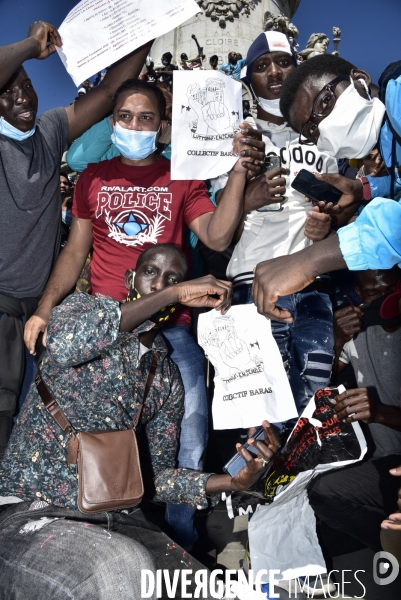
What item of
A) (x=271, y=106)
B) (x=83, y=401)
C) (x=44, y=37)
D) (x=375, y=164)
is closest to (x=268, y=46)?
(x=271, y=106)

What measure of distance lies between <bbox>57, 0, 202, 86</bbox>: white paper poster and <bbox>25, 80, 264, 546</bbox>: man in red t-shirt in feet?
0.93

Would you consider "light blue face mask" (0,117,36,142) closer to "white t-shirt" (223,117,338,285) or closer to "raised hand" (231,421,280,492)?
"white t-shirt" (223,117,338,285)

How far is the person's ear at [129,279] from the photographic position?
10.7ft

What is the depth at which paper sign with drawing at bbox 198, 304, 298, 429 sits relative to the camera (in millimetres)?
3123

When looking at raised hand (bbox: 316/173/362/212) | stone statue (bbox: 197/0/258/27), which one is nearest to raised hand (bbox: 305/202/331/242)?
raised hand (bbox: 316/173/362/212)

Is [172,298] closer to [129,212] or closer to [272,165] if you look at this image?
[129,212]

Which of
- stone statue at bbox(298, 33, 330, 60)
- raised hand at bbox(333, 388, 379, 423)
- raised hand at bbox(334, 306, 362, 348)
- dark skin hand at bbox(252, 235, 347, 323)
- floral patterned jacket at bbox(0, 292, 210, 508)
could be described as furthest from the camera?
stone statue at bbox(298, 33, 330, 60)

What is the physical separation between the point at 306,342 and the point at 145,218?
1179mm

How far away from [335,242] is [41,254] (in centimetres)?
187

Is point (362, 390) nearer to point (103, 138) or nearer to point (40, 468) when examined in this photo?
point (40, 468)

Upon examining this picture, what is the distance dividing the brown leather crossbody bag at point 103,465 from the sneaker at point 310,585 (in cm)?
104

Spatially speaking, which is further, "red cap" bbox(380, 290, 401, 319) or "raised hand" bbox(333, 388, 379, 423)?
"red cap" bbox(380, 290, 401, 319)

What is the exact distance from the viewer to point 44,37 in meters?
3.61

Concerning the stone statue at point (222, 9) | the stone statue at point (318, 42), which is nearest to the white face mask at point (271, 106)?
the stone statue at point (318, 42)
